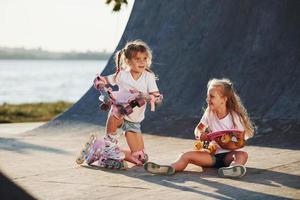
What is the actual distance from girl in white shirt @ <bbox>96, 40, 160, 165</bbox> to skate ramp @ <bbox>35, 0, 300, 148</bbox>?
6.04ft

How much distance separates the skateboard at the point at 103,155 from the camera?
6.30m

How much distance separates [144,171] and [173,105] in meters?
3.54

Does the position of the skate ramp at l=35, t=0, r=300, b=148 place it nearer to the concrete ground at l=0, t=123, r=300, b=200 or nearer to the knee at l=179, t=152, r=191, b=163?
the concrete ground at l=0, t=123, r=300, b=200

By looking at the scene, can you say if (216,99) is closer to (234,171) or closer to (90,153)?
(234,171)

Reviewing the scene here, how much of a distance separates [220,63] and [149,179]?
13.6 ft

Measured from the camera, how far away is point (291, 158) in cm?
658

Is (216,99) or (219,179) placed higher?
(216,99)

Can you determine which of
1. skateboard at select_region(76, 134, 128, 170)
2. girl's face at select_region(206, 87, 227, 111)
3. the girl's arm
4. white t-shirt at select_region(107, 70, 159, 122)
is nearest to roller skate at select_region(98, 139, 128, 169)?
skateboard at select_region(76, 134, 128, 170)

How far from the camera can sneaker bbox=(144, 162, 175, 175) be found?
585 centimetres

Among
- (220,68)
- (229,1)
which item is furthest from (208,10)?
(220,68)

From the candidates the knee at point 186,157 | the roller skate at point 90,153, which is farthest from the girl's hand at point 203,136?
the roller skate at point 90,153

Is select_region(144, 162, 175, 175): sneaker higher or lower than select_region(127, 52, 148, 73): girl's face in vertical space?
lower

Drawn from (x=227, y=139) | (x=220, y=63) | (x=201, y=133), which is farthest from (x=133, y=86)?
(x=220, y=63)

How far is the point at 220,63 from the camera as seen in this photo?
31.4 feet
